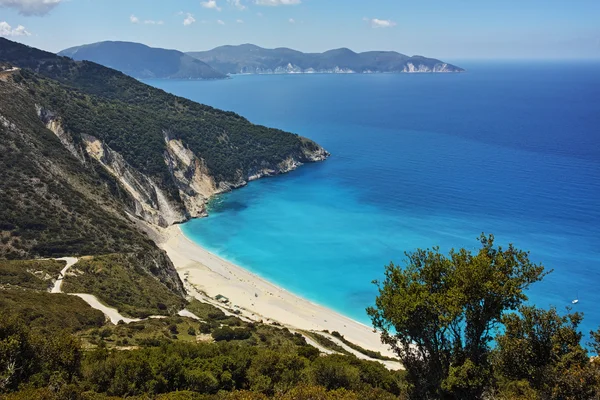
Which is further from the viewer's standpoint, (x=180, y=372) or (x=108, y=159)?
(x=108, y=159)

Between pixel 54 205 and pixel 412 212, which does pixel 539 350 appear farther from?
pixel 412 212

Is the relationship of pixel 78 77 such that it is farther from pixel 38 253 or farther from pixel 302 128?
pixel 38 253

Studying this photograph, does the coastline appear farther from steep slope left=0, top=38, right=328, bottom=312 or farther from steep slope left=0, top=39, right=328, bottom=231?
steep slope left=0, top=39, right=328, bottom=231

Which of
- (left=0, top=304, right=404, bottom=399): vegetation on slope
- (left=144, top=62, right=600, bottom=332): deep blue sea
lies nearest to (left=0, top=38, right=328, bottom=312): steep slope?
(left=144, top=62, right=600, bottom=332): deep blue sea

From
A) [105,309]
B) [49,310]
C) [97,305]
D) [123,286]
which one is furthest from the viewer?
[123,286]

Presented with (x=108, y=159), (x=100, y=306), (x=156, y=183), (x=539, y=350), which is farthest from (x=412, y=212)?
(x=539, y=350)
